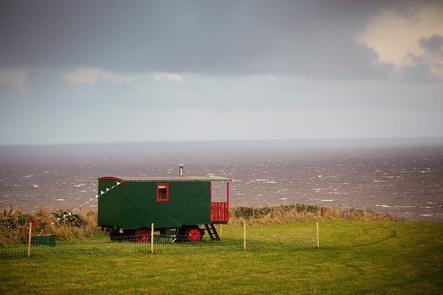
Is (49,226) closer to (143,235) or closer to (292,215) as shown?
(143,235)

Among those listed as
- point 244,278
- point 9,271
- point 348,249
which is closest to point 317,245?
point 348,249

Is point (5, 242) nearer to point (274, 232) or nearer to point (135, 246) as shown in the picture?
point (135, 246)

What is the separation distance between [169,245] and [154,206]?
91.1 inches

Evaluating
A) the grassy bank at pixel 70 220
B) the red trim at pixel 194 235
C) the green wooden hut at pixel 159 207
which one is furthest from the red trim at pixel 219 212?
the grassy bank at pixel 70 220

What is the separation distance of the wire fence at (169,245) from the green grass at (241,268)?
0.05 meters

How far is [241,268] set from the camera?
80.4 ft

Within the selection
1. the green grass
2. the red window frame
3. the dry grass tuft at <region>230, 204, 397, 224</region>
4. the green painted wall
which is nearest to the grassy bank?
the dry grass tuft at <region>230, 204, 397, 224</region>

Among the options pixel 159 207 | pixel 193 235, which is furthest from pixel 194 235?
pixel 159 207

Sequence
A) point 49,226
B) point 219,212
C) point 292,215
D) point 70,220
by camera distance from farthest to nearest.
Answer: point 292,215 < point 70,220 < point 49,226 < point 219,212

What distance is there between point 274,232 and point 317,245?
6.62m

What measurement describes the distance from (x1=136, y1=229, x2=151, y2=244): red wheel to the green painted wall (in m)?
0.36

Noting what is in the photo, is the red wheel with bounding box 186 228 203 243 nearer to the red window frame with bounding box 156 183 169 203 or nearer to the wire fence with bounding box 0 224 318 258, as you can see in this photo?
the wire fence with bounding box 0 224 318 258

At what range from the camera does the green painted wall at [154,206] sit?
3105 centimetres

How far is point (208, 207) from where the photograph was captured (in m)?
32.2
